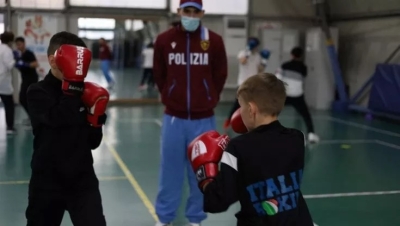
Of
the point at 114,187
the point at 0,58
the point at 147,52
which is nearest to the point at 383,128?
the point at 114,187

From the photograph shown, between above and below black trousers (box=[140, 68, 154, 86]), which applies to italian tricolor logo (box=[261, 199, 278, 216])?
above

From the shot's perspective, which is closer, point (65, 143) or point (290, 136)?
point (290, 136)

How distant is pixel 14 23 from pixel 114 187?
26.7 ft

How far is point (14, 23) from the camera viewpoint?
12.3 m

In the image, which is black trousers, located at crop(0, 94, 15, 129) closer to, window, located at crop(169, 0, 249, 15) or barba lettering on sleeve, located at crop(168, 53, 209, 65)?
barba lettering on sleeve, located at crop(168, 53, 209, 65)

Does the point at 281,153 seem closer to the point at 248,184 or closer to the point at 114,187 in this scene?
the point at 248,184

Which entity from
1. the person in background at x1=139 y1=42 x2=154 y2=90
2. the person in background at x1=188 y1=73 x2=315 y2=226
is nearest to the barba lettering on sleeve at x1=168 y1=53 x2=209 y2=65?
the person in background at x1=188 y1=73 x2=315 y2=226

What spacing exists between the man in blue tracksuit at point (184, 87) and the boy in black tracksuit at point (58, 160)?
1.20m

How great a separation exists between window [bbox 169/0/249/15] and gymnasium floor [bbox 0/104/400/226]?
433 cm

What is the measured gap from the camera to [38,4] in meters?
12.5

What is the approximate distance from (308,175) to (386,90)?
5530 millimetres

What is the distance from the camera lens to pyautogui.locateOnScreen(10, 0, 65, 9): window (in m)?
12.4

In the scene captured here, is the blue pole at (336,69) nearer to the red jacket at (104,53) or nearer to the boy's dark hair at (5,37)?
the red jacket at (104,53)

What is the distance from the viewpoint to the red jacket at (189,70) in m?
3.93
